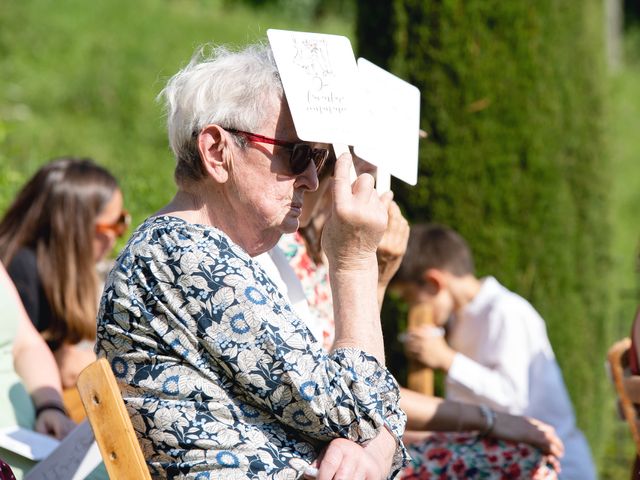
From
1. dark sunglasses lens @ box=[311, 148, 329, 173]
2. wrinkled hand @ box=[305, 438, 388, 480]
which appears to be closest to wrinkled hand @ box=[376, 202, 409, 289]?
dark sunglasses lens @ box=[311, 148, 329, 173]

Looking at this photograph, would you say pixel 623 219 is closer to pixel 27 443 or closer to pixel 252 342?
pixel 27 443

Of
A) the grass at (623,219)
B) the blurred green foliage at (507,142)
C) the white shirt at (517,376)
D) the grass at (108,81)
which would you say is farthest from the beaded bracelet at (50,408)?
the grass at (108,81)

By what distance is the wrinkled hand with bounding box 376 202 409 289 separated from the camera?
287 centimetres

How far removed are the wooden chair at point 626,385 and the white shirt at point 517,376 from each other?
0.77m

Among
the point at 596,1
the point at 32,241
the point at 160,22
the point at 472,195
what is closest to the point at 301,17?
the point at 160,22

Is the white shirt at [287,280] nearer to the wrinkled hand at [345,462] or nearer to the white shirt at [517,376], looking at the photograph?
the wrinkled hand at [345,462]

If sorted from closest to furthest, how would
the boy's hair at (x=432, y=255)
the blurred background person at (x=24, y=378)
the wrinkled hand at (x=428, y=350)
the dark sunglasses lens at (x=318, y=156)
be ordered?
the dark sunglasses lens at (x=318, y=156)
the blurred background person at (x=24, y=378)
the wrinkled hand at (x=428, y=350)
the boy's hair at (x=432, y=255)

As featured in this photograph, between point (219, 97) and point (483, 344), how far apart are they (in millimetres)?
2468

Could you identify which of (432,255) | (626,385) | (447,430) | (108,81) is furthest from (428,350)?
(108,81)

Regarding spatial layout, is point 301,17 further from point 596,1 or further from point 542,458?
point 542,458

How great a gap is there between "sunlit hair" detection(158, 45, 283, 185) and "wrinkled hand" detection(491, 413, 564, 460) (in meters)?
1.68

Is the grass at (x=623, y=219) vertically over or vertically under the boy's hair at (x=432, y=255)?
under

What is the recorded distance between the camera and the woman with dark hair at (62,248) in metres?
4.09

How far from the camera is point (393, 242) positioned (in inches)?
113
